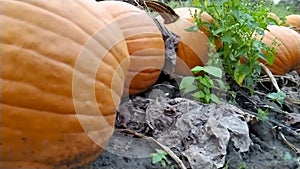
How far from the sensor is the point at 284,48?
8.61 ft

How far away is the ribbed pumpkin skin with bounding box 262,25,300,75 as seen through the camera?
102 inches

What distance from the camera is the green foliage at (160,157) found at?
1.40 metres

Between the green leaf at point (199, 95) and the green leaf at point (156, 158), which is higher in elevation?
the green leaf at point (199, 95)

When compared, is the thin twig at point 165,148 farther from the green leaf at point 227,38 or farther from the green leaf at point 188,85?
the green leaf at point 227,38

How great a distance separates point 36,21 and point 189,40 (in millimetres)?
1167

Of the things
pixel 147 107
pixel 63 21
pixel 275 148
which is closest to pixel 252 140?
pixel 275 148

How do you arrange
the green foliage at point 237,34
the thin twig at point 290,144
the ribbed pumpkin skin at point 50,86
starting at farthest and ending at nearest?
the green foliage at point 237,34
the thin twig at point 290,144
the ribbed pumpkin skin at point 50,86

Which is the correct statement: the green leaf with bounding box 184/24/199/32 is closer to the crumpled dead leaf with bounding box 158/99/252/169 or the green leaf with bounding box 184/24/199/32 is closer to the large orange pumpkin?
the large orange pumpkin

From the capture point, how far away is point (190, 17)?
2279mm

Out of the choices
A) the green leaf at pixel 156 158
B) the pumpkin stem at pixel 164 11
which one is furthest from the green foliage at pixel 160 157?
the pumpkin stem at pixel 164 11

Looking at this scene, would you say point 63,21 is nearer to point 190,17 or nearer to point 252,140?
point 252,140

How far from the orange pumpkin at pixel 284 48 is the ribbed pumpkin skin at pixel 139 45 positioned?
90cm

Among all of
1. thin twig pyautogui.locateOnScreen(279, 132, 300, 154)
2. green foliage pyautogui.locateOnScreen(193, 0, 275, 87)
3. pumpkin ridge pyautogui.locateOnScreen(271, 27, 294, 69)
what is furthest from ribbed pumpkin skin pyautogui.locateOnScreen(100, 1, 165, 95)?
pumpkin ridge pyautogui.locateOnScreen(271, 27, 294, 69)

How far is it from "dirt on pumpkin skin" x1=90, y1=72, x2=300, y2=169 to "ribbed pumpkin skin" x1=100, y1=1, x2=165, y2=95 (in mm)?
71
